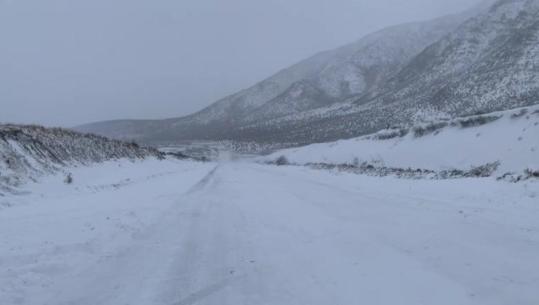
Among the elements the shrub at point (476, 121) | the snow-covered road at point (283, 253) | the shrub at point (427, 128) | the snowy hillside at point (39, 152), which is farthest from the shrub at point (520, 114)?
the snowy hillside at point (39, 152)

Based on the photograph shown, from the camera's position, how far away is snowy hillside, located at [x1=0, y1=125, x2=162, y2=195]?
15.9 meters

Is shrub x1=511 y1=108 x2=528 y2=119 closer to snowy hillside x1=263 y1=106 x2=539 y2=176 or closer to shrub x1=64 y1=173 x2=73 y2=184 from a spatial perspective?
snowy hillside x1=263 y1=106 x2=539 y2=176

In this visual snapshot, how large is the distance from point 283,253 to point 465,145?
77.9 ft

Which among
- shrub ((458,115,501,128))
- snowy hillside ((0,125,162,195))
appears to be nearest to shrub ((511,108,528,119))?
shrub ((458,115,501,128))

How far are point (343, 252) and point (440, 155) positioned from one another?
2457 centimetres

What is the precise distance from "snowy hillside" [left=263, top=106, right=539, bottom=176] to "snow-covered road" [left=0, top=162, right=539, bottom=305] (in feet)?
26.0

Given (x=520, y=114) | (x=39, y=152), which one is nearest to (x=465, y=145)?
(x=520, y=114)

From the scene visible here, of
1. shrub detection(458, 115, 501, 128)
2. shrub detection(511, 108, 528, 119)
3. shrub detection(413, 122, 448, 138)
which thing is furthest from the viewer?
shrub detection(413, 122, 448, 138)

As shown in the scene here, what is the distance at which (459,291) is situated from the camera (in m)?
4.93

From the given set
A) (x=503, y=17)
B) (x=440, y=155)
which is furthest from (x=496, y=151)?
(x=503, y=17)

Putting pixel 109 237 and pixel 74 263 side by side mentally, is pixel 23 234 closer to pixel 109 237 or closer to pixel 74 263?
pixel 109 237

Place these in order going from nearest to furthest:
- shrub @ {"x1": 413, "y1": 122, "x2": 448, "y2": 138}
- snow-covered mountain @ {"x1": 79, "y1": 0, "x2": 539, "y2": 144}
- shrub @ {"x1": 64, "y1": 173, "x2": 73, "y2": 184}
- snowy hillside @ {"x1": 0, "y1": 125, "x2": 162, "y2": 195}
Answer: snowy hillside @ {"x1": 0, "y1": 125, "x2": 162, "y2": 195} < shrub @ {"x1": 64, "y1": 173, "x2": 73, "y2": 184} < shrub @ {"x1": 413, "y1": 122, "x2": 448, "y2": 138} < snow-covered mountain @ {"x1": 79, "y1": 0, "x2": 539, "y2": 144}

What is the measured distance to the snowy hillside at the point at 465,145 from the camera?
22094mm

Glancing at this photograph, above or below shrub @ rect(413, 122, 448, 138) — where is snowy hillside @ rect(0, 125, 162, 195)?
above
